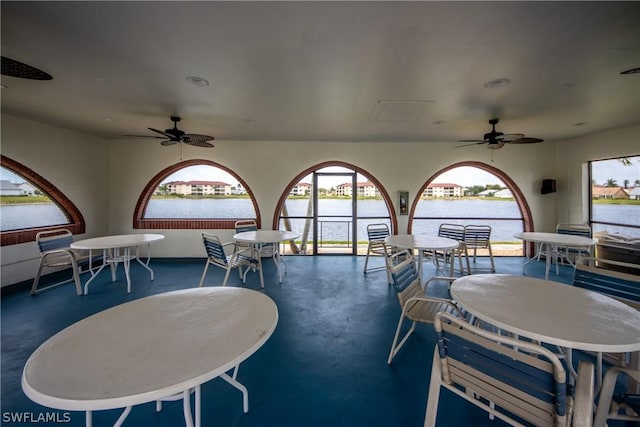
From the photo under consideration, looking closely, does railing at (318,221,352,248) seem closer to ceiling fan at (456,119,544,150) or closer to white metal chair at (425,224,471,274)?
white metal chair at (425,224,471,274)

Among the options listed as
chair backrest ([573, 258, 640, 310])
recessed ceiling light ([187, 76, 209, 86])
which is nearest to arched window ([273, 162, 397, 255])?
recessed ceiling light ([187, 76, 209, 86])

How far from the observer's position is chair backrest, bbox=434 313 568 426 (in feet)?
2.90

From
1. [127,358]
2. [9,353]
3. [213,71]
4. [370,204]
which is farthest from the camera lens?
[370,204]

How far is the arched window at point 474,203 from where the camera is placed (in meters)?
5.59

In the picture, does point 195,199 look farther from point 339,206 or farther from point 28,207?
point 339,206

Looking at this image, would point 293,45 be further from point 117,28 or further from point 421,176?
point 421,176

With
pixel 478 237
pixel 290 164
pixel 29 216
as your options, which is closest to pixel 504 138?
pixel 478 237

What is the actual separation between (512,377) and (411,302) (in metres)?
1.05

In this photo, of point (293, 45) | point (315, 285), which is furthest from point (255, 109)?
point (315, 285)

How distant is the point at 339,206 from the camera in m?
5.74

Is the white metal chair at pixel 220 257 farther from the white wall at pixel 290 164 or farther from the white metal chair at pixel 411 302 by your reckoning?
the white metal chair at pixel 411 302

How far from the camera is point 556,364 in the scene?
846 millimetres

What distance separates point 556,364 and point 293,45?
2.41m

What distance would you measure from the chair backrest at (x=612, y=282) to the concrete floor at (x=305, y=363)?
53.2 inches
